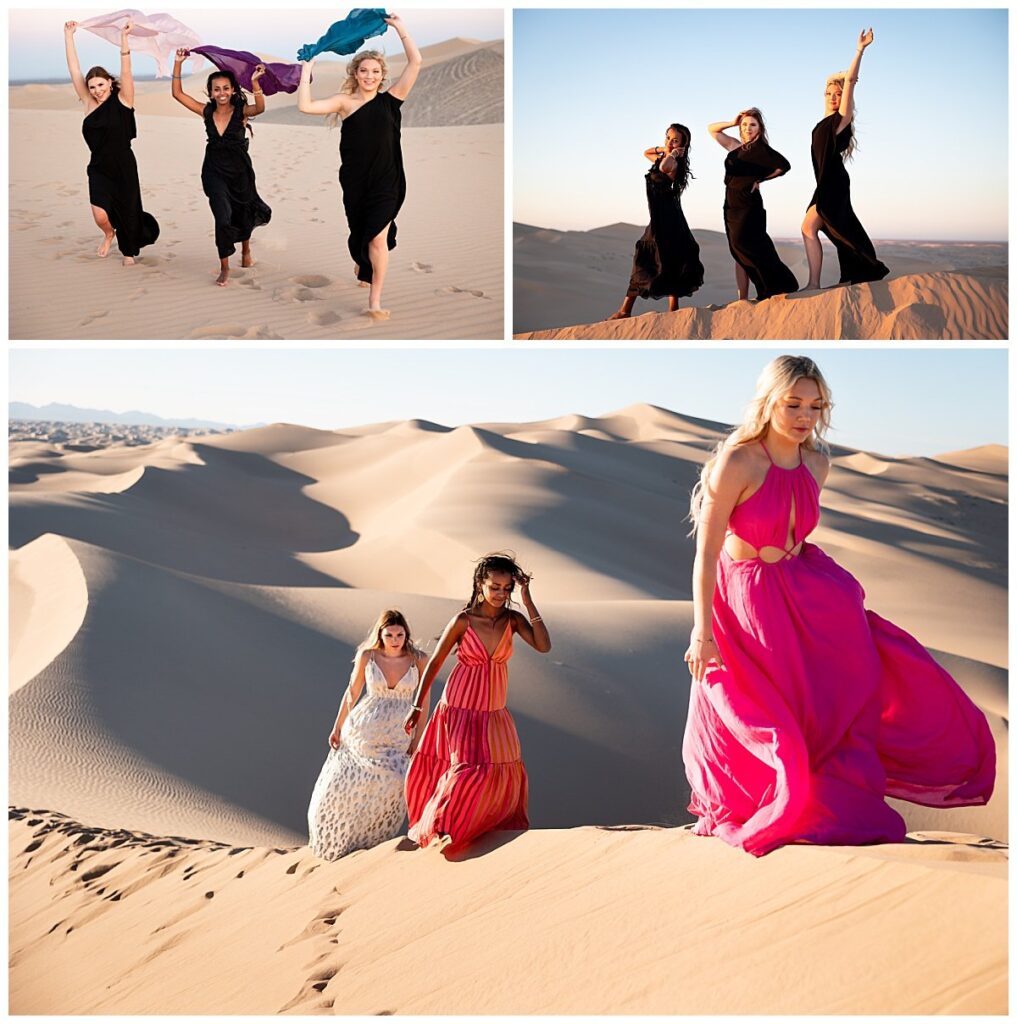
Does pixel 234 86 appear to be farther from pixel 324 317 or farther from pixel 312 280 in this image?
pixel 324 317

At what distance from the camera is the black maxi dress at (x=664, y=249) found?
9758 millimetres

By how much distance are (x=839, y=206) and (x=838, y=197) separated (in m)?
0.06

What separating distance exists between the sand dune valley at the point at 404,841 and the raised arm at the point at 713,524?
889 millimetres

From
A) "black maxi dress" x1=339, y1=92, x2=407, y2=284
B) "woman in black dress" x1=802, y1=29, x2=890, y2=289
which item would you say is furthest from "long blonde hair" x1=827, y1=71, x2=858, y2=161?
"black maxi dress" x1=339, y1=92, x2=407, y2=284

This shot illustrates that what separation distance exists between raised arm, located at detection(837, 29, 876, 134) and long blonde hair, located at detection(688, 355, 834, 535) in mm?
4457

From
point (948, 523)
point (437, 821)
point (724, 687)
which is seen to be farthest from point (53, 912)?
point (948, 523)

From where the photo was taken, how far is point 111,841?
26.5ft

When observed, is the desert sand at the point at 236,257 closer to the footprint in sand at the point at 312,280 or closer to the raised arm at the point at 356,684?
the footprint in sand at the point at 312,280

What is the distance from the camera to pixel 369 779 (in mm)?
6992

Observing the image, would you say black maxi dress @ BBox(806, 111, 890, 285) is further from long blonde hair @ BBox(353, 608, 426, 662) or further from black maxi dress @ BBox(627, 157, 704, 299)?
long blonde hair @ BBox(353, 608, 426, 662)

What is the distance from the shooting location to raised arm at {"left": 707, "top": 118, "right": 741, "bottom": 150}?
379 inches

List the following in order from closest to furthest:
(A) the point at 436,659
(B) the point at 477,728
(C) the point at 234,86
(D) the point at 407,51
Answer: (A) the point at 436,659 < (B) the point at 477,728 < (D) the point at 407,51 < (C) the point at 234,86

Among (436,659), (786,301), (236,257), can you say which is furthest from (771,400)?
(236,257)

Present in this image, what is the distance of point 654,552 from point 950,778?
18.9 meters
